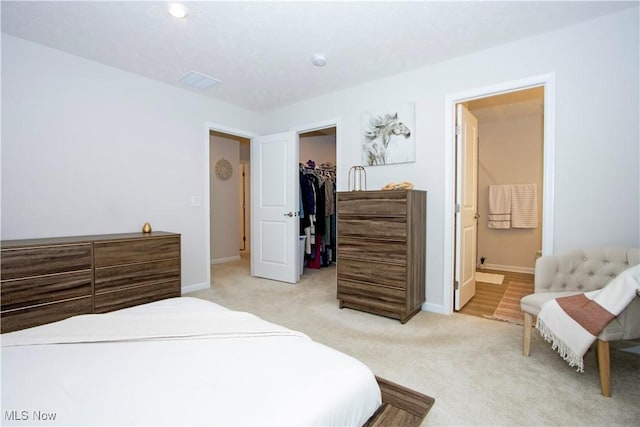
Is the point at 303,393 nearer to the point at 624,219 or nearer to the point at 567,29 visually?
the point at 624,219

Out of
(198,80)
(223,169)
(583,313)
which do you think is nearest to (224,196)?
(223,169)

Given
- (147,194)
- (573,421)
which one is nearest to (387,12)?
(573,421)

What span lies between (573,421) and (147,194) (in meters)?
3.87

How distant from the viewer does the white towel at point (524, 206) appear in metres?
4.83

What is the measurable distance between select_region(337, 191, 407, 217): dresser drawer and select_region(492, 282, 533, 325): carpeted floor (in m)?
1.40

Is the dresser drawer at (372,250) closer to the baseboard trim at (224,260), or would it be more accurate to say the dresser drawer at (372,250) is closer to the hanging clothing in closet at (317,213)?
the hanging clothing in closet at (317,213)

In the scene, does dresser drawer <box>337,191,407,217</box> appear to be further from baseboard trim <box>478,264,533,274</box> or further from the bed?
baseboard trim <box>478,264,533,274</box>

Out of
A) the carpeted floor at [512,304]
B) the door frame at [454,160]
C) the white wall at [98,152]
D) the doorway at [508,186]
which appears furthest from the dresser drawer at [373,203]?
the doorway at [508,186]

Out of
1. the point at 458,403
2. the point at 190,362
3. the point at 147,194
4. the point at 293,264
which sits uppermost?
the point at 147,194

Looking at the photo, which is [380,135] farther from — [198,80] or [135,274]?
[135,274]

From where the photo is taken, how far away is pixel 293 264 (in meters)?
4.14

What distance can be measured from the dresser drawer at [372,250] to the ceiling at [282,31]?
5.72 feet

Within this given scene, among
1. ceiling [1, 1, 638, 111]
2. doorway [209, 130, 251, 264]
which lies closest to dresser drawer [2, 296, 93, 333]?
ceiling [1, 1, 638, 111]

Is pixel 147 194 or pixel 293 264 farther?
pixel 293 264
